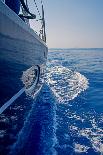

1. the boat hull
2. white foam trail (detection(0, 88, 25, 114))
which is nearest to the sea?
white foam trail (detection(0, 88, 25, 114))

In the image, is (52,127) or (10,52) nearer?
(10,52)

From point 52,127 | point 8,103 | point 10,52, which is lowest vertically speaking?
point 52,127

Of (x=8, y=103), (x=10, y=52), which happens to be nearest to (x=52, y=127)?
(x=8, y=103)

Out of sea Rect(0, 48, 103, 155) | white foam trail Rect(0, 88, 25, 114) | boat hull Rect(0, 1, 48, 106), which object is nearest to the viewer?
boat hull Rect(0, 1, 48, 106)

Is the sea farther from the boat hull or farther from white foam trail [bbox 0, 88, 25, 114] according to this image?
the boat hull

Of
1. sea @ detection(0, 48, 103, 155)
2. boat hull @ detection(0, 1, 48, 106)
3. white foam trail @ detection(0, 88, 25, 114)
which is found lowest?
sea @ detection(0, 48, 103, 155)

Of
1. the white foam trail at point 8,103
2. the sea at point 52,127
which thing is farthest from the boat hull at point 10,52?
the sea at point 52,127

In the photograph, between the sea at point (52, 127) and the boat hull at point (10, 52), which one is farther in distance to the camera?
the sea at point (52, 127)

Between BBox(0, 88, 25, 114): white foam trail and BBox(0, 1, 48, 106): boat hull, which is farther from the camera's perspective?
BBox(0, 88, 25, 114): white foam trail

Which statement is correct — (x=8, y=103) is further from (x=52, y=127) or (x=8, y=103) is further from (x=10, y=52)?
(x=52, y=127)

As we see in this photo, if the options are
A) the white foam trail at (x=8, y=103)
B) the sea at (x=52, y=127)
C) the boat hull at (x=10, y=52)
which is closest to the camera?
the boat hull at (x=10, y=52)

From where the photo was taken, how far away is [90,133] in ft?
18.4

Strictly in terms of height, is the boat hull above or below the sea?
above

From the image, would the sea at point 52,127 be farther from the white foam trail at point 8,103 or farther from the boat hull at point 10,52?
the boat hull at point 10,52
